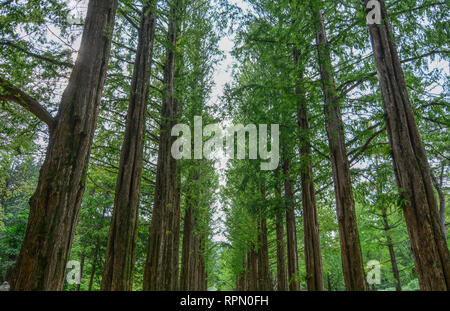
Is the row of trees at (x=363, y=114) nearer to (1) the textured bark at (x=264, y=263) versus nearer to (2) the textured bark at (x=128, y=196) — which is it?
(2) the textured bark at (x=128, y=196)

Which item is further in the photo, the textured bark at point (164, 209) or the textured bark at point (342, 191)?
the textured bark at point (164, 209)

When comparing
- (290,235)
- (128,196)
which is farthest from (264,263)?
(128,196)

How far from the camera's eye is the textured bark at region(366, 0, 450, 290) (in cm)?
379

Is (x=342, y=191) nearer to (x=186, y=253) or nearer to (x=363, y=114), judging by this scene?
(x=363, y=114)

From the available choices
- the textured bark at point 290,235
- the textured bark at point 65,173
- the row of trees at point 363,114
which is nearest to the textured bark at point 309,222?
the row of trees at point 363,114

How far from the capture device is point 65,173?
2.96 meters

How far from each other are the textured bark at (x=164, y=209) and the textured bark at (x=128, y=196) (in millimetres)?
1186

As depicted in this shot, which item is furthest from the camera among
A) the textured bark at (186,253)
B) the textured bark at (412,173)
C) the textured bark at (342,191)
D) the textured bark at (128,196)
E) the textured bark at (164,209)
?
the textured bark at (186,253)

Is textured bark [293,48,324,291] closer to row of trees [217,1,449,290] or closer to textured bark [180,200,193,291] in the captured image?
row of trees [217,1,449,290]

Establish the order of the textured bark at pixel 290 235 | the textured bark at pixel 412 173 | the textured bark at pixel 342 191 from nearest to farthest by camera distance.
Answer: the textured bark at pixel 412 173 → the textured bark at pixel 342 191 → the textured bark at pixel 290 235

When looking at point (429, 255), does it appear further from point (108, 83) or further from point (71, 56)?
point (108, 83)

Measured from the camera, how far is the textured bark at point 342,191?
5.55 metres

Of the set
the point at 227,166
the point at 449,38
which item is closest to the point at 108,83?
the point at 449,38

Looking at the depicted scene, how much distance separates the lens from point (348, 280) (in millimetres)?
5547
